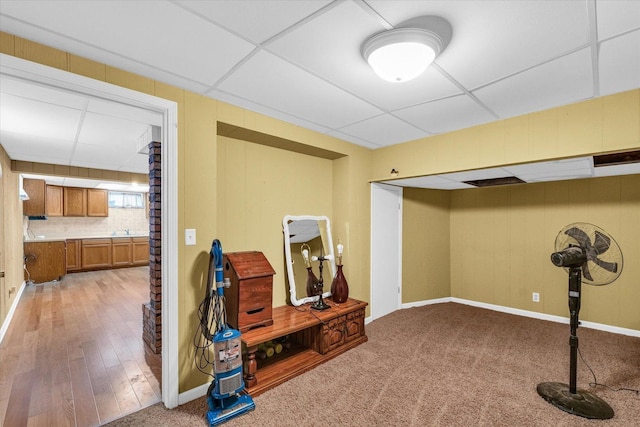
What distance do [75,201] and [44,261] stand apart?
1.86 metres

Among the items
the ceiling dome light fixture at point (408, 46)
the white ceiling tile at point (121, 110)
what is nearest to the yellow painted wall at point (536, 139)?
the ceiling dome light fixture at point (408, 46)

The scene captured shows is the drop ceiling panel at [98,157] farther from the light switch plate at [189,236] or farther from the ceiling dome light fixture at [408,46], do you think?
the ceiling dome light fixture at [408,46]

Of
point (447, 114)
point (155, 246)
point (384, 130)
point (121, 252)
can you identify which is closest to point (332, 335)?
point (155, 246)

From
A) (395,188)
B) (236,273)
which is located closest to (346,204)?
(395,188)

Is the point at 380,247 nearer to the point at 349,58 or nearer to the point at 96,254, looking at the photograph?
the point at 349,58

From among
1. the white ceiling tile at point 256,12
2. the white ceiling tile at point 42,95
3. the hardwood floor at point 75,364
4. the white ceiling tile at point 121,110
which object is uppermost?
the white ceiling tile at point 256,12

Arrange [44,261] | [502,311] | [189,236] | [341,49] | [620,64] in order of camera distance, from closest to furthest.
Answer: [341,49], [620,64], [189,236], [502,311], [44,261]

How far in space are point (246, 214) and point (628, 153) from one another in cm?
314

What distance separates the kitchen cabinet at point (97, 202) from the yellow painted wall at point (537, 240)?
8.21m

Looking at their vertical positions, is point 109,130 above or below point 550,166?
above

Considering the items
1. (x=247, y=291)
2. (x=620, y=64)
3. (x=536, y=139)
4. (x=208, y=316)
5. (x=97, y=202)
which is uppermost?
(x=620, y=64)

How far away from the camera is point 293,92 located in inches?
82.6

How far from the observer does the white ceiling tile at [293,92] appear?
1777 millimetres

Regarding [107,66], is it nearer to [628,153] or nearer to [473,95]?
[473,95]
